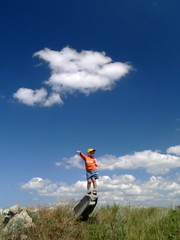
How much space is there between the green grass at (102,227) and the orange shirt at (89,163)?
→ 82.3 inches

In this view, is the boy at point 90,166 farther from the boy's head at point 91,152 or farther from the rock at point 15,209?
the rock at point 15,209

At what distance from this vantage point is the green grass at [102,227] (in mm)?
12812

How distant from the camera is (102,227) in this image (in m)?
13.4

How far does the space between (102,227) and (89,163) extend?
117 inches

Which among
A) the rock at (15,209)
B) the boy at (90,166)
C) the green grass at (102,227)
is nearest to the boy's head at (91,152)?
the boy at (90,166)

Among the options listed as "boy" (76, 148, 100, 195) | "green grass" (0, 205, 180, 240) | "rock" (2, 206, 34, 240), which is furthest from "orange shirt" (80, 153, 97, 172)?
"rock" (2, 206, 34, 240)

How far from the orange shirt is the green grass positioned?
2.09 metres

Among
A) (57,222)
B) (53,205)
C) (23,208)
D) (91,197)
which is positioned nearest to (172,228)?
(91,197)

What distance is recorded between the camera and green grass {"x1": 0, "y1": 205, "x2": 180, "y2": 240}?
12.8 m

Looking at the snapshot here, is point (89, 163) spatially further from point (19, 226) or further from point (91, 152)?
point (19, 226)

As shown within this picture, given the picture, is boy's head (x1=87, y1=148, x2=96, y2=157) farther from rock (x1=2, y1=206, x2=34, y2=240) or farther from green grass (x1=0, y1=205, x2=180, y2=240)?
rock (x1=2, y1=206, x2=34, y2=240)

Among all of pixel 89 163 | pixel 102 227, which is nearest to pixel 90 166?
pixel 89 163

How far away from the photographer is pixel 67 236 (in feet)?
42.8

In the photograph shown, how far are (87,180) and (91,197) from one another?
2.86 ft
